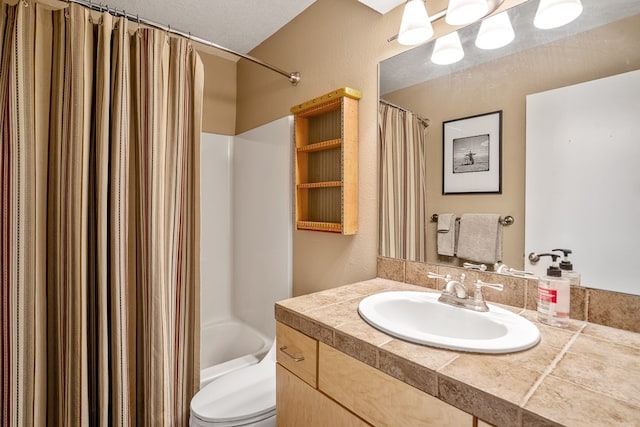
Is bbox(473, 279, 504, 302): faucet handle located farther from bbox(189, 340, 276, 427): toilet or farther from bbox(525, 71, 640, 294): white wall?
bbox(189, 340, 276, 427): toilet

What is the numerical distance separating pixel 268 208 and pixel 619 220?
168 cm

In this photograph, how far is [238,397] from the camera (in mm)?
1309

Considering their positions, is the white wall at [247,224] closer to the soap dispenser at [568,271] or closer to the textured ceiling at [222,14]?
the textured ceiling at [222,14]

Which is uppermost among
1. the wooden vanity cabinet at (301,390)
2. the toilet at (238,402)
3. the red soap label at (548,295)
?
the red soap label at (548,295)

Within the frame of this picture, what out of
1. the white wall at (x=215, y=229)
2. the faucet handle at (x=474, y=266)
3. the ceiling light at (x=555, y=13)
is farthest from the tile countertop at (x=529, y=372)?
the white wall at (x=215, y=229)

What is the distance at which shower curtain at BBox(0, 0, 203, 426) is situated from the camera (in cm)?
113

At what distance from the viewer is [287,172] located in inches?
74.3

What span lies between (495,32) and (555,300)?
35.5 inches

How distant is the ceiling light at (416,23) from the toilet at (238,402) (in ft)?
4.99

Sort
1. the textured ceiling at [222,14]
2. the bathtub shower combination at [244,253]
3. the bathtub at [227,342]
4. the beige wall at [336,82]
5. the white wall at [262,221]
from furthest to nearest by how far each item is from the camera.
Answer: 1. the bathtub at [227,342]
2. the white wall at [262,221]
3. the textured ceiling at [222,14]
4. the bathtub shower combination at [244,253]
5. the beige wall at [336,82]

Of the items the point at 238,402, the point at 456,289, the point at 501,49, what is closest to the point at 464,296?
the point at 456,289

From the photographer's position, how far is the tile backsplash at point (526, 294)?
33.4 inches

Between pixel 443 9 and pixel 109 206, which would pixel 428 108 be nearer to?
pixel 443 9

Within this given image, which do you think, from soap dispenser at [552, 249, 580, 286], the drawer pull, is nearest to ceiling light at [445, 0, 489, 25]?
soap dispenser at [552, 249, 580, 286]
